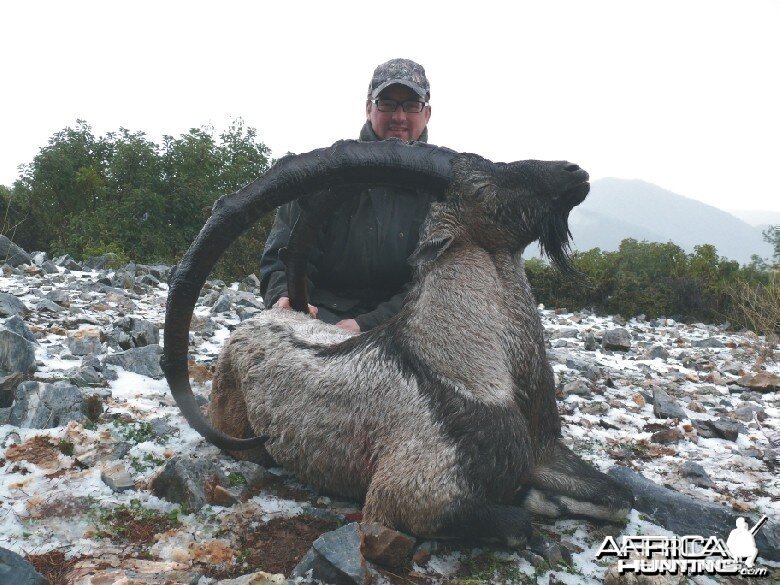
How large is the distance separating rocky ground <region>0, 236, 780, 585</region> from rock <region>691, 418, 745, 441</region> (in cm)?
1

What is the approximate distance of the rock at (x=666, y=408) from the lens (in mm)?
5050

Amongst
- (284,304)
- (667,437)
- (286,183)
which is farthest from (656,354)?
(286,183)

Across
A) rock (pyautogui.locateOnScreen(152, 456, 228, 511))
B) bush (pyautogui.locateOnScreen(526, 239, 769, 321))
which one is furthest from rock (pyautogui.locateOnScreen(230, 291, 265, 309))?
bush (pyautogui.locateOnScreen(526, 239, 769, 321))

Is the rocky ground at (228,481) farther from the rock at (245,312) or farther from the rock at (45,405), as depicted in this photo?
the rock at (245,312)

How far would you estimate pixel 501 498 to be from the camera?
2912 millimetres

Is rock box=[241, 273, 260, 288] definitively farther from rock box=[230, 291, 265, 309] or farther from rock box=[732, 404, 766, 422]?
rock box=[732, 404, 766, 422]

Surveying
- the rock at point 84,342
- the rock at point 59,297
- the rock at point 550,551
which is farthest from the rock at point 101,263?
the rock at point 550,551

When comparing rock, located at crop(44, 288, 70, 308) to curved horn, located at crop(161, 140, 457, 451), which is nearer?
curved horn, located at crop(161, 140, 457, 451)

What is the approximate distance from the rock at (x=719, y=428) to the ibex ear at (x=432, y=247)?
2.96 metres

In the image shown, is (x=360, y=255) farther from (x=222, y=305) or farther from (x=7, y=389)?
(x=222, y=305)

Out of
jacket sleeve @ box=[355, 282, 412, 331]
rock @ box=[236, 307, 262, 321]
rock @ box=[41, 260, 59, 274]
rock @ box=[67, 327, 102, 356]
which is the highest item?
jacket sleeve @ box=[355, 282, 412, 331]

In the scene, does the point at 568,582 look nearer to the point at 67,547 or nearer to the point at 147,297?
the point at 67,547

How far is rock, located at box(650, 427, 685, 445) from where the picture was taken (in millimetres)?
4477

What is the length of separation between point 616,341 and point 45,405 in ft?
23.3
